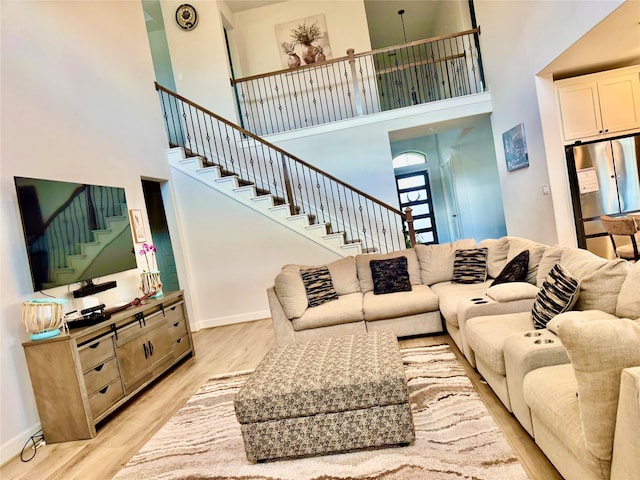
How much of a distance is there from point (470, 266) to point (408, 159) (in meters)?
7.27

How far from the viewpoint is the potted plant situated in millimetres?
7875

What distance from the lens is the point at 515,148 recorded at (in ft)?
18.7

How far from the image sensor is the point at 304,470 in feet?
6.93

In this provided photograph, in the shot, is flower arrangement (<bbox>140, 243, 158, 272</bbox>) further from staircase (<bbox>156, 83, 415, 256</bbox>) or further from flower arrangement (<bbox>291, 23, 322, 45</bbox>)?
flower arrangement (<bbox>291, 23, 322, 45</bbox>)

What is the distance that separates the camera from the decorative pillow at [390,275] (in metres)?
4.27

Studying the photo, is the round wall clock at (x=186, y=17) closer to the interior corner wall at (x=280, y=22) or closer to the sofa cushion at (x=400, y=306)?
the interior corner wall at (x=280, y=22)

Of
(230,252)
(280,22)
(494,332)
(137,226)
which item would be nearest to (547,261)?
(494,332)

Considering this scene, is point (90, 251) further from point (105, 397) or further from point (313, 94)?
point (313, 94)

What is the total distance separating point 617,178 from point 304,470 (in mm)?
4709

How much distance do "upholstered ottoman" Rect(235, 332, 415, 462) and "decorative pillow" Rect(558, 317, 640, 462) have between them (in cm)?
92

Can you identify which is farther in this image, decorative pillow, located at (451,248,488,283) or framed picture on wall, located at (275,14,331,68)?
framed picture on wall, located at (275,14,331,68)

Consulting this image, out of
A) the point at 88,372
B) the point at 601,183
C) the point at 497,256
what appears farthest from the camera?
the point at 601,183

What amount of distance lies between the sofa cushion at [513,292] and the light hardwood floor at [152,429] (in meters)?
0.58

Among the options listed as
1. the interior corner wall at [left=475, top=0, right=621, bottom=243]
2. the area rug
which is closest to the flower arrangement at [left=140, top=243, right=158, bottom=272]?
the area rug
